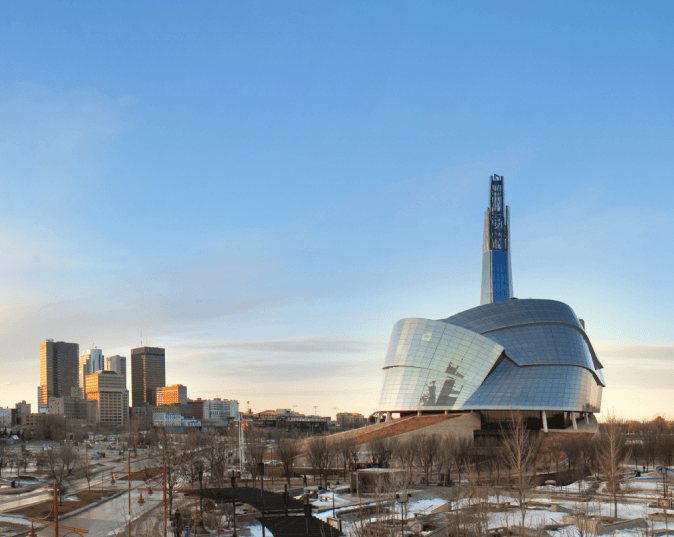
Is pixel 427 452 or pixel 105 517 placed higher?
pixel 427 452

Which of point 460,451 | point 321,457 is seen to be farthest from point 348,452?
point 460,451

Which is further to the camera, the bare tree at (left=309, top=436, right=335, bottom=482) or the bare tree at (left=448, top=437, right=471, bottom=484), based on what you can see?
the bare tree at (left=448, top=437, right=471, bottom=484)

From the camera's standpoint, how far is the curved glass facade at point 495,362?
340ft

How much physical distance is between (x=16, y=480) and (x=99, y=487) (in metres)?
15.9

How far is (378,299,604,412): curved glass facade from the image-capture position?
10375 cm

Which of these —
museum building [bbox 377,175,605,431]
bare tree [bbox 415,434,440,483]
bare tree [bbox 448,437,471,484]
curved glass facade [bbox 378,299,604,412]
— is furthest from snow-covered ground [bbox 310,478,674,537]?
curved glass facade [bbox 378,299,604,412]

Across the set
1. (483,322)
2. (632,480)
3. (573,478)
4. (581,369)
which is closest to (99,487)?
(573,478)

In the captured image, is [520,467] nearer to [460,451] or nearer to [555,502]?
[555,502]

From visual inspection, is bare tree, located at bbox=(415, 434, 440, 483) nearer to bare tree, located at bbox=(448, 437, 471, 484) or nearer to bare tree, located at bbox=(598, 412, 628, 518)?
bare tree, located at bbox=(448, 437, 471, 484)

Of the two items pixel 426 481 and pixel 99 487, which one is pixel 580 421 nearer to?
pixel 426 481

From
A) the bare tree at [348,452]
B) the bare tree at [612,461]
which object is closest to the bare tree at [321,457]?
the bare tree at [348,452]

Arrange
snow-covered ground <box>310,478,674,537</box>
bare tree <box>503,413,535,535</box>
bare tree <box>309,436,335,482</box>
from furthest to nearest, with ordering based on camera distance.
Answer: bare tree <box>309,436,335,482</box> < snow-covered ground <box>310,478,674,537</box> < bare tree <box>503,413,535,535</box>

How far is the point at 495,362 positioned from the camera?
108 m

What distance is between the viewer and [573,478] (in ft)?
222
